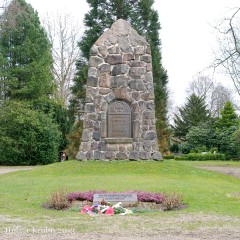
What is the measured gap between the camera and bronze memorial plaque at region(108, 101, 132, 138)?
19.5 meters

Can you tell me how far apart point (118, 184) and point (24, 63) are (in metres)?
21.9

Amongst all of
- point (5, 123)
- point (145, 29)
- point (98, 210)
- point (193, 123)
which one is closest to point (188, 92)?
point (193, 123)

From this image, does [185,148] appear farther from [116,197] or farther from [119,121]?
[116,197]

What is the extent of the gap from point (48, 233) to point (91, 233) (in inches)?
26.1

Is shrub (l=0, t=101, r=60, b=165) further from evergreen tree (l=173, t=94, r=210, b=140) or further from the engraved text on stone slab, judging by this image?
the engraved text on stone slab

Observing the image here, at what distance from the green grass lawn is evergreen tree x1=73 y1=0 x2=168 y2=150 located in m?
13.1

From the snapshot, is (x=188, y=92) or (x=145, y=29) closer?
(x=145, y=29)

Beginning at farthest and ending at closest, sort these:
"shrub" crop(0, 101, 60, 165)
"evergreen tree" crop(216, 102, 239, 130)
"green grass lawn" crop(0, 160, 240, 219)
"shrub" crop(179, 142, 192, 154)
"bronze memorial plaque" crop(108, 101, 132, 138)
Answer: "shrub" crop(179, 142, 192, 154)
"evergreen tree" crop(216, 102, 239, 130)
"shrub" crop(0, 101, 60, 165)
"bronze memorial plaque" crop(108, 101, 132, 138)
"green grass lawn" crop(0, 160, 240, 219)

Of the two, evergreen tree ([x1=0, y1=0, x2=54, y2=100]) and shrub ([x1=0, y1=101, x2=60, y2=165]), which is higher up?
evergreen tree ([x1=0, y1=0, x2=54, y2=100])

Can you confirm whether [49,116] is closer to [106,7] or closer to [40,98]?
[40,98]

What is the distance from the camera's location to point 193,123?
47.4 meters

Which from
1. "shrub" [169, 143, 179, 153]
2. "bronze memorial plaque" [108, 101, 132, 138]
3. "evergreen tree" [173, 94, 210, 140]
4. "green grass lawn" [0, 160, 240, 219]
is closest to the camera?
"green grass lawn" [0, 160, 240, 219]

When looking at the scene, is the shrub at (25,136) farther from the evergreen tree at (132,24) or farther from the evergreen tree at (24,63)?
the evergreen tree at (132,24)

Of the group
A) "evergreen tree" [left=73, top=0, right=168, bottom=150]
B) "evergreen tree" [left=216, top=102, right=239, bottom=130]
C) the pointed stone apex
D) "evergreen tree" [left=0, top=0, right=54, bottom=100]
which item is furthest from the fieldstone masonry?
"evergreen tree" [left=216, top=102, right=239, bottom=130]
